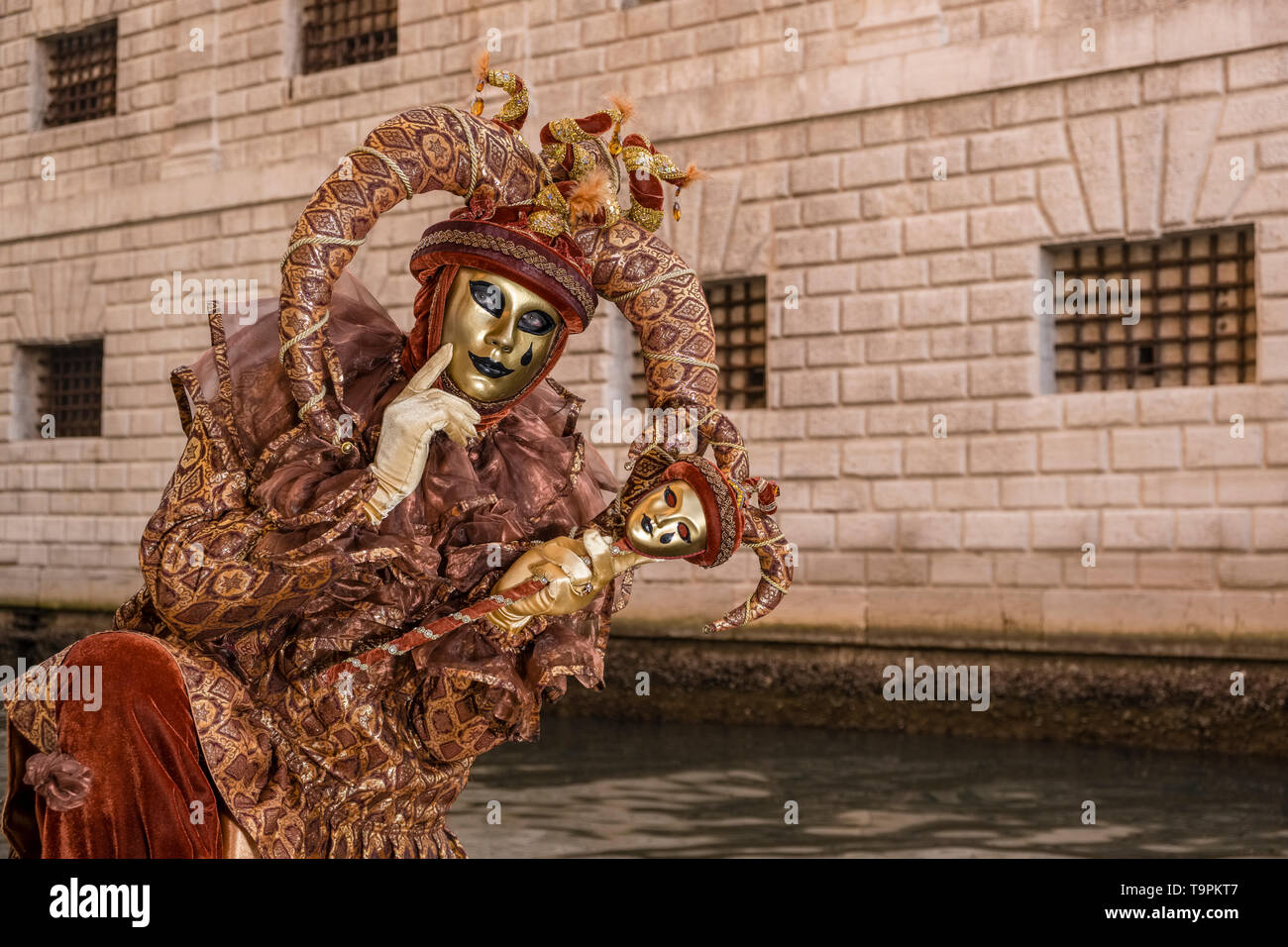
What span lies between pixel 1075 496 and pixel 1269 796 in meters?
2.63

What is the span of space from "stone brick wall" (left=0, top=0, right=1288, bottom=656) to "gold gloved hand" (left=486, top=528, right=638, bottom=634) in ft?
23.2

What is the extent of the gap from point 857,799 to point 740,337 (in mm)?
4696

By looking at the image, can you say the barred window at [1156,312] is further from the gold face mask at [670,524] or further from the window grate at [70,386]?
the window grate at [70,386]

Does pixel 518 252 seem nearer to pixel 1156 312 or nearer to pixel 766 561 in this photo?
pixel 766 561

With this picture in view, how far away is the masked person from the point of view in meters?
2.93

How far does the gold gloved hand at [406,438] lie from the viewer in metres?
2.95

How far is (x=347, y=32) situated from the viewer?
13.3 meters

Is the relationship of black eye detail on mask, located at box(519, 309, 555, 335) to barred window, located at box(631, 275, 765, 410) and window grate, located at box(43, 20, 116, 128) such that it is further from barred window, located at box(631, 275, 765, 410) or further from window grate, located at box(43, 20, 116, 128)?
window grate, located at box(43, 20, 116, 128)

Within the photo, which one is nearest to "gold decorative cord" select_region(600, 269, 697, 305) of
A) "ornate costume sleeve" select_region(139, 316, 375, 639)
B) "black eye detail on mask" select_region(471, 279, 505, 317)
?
"black eye detail on mask" select_region(471, 279, 505, 317)

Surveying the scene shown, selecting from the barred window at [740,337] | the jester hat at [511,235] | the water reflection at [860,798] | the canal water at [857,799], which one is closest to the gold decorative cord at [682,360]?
the jester hat at [511,235]

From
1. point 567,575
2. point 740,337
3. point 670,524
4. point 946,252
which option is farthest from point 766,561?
point 740,337

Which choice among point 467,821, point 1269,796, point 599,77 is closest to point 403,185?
point 467,821

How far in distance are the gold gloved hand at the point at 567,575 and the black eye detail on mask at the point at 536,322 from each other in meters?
0.43
